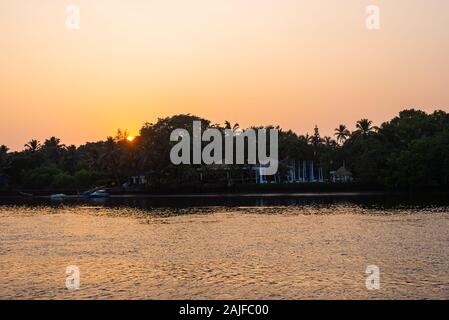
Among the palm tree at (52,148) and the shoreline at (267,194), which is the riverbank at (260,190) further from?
the palm tree at (52,148)

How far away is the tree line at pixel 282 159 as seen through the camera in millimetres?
95562

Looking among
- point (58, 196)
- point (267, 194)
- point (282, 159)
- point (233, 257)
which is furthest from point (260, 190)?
point (233, 257)

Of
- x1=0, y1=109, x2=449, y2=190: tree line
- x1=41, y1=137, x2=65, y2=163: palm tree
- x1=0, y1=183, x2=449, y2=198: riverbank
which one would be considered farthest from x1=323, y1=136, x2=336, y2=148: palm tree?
x1=41, y1=137, x2=65, y2=163: palm tree

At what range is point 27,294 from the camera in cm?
2412

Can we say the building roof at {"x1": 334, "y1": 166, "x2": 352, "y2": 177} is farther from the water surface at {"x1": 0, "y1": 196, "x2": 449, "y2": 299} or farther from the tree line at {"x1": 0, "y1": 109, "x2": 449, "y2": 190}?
the water surface at {"x1": 0, "y1": 196, "x2": 449, "y2": 299}

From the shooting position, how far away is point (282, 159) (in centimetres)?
12688

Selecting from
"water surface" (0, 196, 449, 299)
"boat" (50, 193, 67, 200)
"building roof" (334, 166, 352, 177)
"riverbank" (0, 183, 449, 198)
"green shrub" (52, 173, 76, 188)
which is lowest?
"water surface" (0, 196, 449, 299)

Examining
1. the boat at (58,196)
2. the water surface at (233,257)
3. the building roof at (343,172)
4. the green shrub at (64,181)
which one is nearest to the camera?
the water surface at (233,257)

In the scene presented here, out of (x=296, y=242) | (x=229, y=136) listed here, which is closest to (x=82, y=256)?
(x=296, y=242)

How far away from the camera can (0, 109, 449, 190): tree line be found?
95.6m

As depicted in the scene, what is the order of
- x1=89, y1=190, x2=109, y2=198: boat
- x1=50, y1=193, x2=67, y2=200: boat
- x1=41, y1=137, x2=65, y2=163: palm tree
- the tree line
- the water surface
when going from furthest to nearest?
x1=41, y1=137, x2=65, y2=163: palm tree, x1=50, y1=193, x2=67, y2=200: boat, x1=89, y1=190, x2=109, y2=198: boat, the tree line, the water surface

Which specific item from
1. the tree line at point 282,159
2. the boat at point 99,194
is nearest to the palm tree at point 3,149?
the tree line at point 282,159

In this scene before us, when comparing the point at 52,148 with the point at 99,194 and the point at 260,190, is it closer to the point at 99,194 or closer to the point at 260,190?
the point at 99,194

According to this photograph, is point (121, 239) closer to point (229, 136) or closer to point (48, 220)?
point (48, 220)
